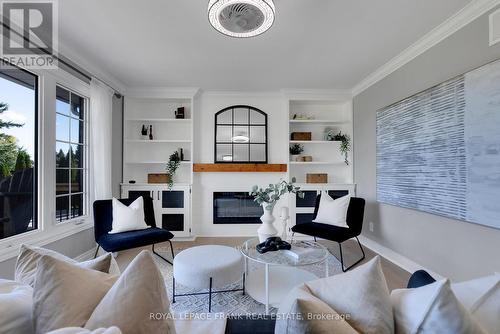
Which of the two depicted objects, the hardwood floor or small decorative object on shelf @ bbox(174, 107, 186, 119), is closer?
the hardwood floor

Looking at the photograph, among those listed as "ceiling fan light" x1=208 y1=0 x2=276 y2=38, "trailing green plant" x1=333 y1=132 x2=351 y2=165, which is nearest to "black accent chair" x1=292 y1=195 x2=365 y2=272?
"trailing green plant" x1=333 y1=132 x2=351 y2=165

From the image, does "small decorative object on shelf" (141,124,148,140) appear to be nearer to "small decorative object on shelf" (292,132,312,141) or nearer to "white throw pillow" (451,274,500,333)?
"small decorative object on shelf" (292,132,312,141)

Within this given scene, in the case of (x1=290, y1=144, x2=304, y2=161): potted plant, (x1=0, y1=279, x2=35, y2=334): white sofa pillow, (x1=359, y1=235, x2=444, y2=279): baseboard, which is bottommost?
(x1=359, y1=235, x2=444, y2=279): baseboard

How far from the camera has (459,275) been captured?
2.03m

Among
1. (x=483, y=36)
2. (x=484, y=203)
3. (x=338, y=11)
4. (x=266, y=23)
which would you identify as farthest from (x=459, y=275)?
(x=266, y=23)

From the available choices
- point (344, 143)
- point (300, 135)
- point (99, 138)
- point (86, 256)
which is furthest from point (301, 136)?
point (86, 256)

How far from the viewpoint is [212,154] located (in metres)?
3.91

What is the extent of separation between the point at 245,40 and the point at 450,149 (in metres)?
2.17

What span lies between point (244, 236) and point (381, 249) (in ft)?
6.54

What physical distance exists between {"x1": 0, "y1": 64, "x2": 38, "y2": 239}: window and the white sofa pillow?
173 centimetres

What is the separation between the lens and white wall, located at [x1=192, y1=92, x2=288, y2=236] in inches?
152

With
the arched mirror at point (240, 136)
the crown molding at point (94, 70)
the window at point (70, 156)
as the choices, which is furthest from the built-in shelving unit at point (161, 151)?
the window at point (70, 156)

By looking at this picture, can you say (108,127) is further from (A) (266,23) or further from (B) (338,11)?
(B) (338,11)

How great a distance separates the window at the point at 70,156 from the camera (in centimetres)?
256
